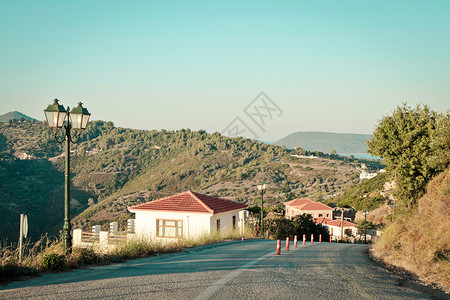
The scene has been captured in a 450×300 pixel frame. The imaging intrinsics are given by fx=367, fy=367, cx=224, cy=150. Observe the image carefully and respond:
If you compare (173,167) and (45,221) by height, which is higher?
(173,167)

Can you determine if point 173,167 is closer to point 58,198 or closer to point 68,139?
point 58,198

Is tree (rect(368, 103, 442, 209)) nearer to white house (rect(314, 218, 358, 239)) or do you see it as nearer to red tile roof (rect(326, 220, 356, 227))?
white house (rect(314, 218, 358, 239))

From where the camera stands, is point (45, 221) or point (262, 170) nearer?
point (45, 221)

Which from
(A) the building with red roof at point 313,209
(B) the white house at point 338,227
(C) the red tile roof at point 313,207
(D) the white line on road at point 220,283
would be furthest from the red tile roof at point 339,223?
(D) the white line on road at point 220,283

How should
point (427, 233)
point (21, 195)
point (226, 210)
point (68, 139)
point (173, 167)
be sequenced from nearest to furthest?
point (68, 139) < point (427, 233) < point (226, 210) < point (21, 195) < point (173, 167)

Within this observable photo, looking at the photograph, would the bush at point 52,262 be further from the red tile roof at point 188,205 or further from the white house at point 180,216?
the red tile roof at point 188,205

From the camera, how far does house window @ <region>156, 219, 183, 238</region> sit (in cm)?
3239

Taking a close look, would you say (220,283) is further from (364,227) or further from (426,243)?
(364,227)

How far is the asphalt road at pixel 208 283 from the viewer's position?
20.7 ft

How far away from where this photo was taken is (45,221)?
69500 millimetres

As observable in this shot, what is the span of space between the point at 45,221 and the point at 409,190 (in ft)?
224

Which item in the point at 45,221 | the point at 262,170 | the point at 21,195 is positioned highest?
the point at 262,170

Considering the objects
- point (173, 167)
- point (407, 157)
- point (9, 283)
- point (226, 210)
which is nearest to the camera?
point (9, 283)

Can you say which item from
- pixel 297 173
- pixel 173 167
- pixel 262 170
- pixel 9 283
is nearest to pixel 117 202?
pixel 173 167
